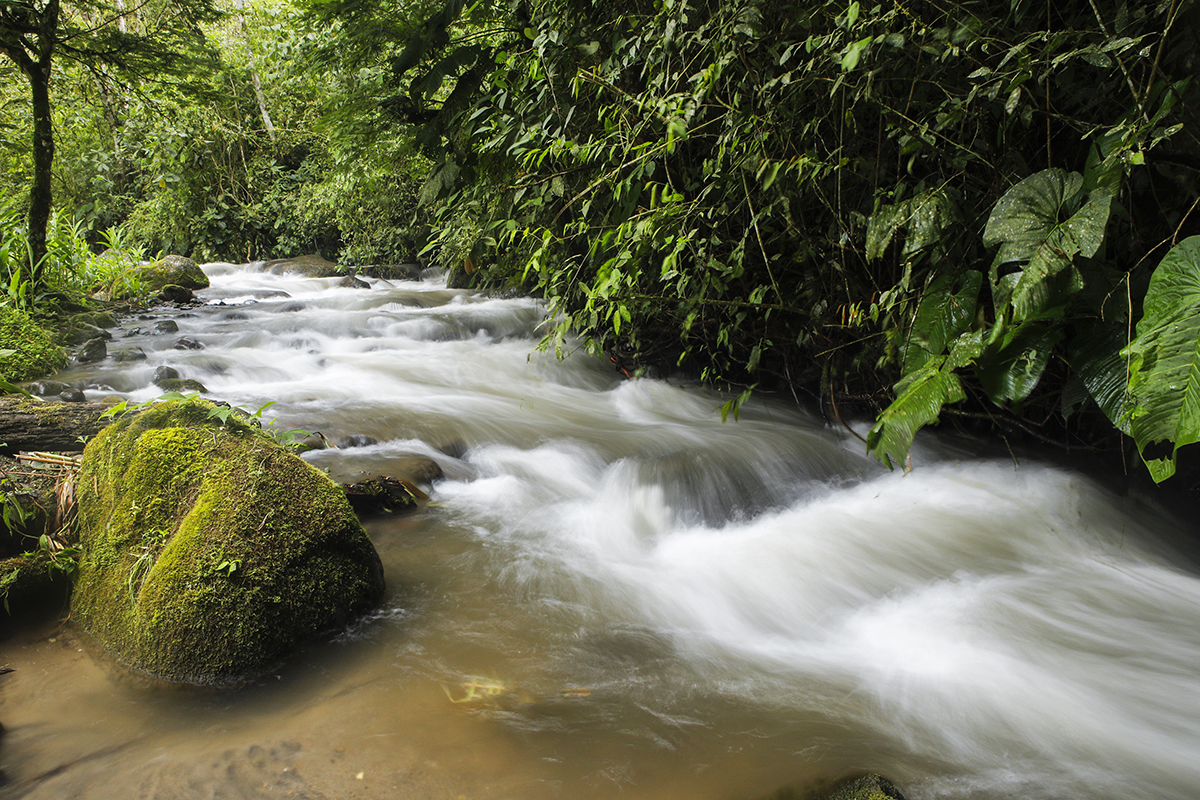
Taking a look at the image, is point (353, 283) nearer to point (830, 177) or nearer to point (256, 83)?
point (256, 83)

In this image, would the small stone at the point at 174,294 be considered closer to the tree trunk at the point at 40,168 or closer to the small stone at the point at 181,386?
the tree trunk at the point at 40,168

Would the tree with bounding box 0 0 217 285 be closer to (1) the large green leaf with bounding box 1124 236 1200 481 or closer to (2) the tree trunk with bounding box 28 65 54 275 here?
(2) the tree trunk with bounding box 28 65 54 275

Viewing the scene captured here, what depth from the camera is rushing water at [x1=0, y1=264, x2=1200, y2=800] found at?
1899 mm

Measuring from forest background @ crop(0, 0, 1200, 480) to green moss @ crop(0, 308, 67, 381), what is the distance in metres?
0.53

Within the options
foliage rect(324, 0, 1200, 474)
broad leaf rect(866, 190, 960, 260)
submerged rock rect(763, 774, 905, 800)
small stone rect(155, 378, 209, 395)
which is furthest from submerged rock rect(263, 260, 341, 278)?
submerged rock rect(763, 774, 905, 800)

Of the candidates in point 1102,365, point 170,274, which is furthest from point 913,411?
point 170,274

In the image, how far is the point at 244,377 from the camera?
5.89 m

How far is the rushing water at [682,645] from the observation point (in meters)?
1.90

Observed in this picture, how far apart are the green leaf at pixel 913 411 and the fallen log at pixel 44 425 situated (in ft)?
11.8

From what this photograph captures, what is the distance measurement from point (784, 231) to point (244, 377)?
183 inches

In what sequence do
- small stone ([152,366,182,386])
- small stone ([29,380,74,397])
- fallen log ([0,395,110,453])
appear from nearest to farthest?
fallen log ([0,395,110,453])
small stone ([29,380,74,397])
small stone ([152,366,182,386])

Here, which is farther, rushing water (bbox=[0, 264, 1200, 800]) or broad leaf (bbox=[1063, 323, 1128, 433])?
broad leaf (bbox=[1063, 323, 1128, 433])

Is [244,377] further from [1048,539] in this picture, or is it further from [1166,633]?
[1166,633]

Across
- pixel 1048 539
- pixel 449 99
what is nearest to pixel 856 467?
pixel 1048 539
